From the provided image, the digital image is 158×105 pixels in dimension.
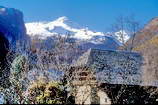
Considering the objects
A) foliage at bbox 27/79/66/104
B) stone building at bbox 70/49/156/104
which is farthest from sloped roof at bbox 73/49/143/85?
foliage at bbox 27/79/66/104

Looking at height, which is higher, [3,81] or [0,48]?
[0,48]

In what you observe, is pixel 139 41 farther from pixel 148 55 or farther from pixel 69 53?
pixel 69 53

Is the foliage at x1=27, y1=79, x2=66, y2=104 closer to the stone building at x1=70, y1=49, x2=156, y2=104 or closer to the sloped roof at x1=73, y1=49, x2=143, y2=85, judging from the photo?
the stone building at x1=70, y1=49, x2=156, y2=104

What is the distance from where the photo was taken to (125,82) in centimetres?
3306

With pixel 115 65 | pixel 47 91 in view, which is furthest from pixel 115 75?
pixel 47 91

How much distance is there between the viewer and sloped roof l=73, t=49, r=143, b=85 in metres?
33.2

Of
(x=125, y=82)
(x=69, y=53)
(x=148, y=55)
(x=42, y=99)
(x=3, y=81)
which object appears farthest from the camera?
(x=148, y=55)

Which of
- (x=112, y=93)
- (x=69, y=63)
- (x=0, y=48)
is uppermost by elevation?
(x=0, y=48)

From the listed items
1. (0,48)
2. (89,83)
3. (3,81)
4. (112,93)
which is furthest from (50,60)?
(0,48)

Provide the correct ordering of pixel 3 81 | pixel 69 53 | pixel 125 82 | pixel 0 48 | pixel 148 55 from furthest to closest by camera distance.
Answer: pixel 0 48 → pixel 148 55 → pixel 125 82 → pixel 3 81 → pixel 69 53

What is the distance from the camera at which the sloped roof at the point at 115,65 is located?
109ft

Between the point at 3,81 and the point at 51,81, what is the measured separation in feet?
22.8

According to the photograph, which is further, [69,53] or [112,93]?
[112,93]

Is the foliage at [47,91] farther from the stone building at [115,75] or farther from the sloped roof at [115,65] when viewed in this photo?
the sloped roof at [115,65]
